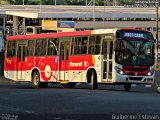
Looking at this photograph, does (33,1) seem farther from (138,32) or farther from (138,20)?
(138,32)

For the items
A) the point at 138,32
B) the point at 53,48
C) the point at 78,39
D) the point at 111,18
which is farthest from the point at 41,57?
the point at 111,18

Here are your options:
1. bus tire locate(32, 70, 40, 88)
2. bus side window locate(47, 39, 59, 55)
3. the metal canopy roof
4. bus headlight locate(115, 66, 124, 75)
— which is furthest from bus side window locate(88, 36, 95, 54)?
the metal canopy roof

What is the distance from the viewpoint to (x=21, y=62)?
116 feet

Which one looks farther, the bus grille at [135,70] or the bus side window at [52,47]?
the bus side window at [52,47]

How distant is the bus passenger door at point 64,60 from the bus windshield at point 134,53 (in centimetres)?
398

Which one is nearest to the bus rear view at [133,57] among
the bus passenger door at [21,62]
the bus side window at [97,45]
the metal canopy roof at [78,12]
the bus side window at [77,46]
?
the bus side window at [97,45]

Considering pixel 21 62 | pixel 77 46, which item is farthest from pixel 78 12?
pixel 77 46

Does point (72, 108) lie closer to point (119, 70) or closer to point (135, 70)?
point (119, 70)

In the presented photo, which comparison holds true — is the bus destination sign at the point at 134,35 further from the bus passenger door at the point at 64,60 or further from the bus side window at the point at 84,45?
the bus passenger door at the point at 64,60

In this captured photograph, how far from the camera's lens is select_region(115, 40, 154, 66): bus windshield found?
28.6m

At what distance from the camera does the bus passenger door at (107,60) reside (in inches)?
1134

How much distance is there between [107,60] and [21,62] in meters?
7.96

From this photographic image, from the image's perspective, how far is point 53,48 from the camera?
108ft

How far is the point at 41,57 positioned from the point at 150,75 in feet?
23.2
